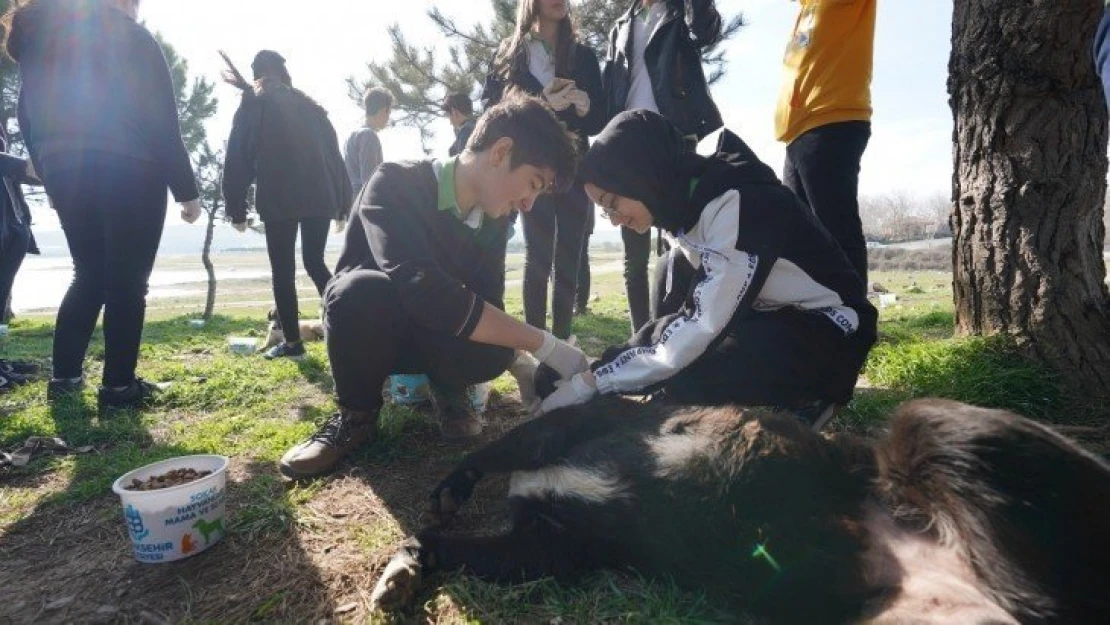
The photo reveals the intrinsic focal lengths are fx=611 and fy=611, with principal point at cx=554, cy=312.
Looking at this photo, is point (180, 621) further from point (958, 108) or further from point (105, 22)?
point (958, 108)

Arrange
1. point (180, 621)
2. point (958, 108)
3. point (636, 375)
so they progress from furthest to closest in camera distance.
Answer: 1. point (958, 108)
2. point (636, 375)
3. point (180, 621)

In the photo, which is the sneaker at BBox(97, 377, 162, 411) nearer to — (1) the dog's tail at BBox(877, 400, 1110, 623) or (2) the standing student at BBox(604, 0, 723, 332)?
(2) the standing student at BBox(604, 0, 723, 332)

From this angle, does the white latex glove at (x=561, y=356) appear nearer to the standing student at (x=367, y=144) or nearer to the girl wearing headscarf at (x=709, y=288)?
the girl wearing headscarf at (x=709, y=288)

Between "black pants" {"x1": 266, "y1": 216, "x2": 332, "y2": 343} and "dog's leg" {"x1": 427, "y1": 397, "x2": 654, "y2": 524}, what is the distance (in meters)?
2.51

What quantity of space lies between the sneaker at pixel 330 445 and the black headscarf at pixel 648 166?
130 cm

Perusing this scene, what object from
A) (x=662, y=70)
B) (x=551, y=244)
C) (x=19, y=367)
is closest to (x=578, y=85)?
(x=662, y=70)

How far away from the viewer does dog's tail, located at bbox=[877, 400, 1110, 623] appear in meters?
1.25

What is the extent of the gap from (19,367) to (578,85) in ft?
13.2

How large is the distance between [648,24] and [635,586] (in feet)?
9.71

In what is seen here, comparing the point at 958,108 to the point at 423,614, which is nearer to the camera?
the point at 423,614

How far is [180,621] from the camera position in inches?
60.1

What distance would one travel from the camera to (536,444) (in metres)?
1.94

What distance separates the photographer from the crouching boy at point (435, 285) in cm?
222

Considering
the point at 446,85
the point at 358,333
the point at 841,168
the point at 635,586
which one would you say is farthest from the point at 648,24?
the point at 446,85
